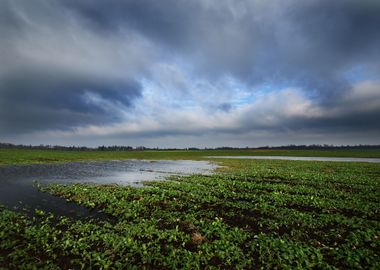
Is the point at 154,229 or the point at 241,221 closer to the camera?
the point at 154,229

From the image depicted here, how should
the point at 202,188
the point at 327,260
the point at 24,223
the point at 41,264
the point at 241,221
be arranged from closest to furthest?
the point at 41,264
the point at 327,260
the point at 24,223
the point at 241,221
the point at 202,188

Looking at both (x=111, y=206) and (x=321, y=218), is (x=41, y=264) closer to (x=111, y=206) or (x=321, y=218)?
(x=111, y=206)

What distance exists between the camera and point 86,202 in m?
14.8

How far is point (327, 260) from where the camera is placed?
25.1 feet

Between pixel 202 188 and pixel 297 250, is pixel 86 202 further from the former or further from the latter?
pixel 297 250

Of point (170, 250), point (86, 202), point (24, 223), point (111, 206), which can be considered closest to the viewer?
point (170, 250)

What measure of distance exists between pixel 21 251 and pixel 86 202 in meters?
7.05

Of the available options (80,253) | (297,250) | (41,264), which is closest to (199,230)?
(297,250)

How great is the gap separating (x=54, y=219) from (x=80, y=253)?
5.29 m

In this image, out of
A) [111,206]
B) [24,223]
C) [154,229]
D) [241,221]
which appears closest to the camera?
[154,229]

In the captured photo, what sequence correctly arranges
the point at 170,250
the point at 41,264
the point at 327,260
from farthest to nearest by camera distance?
the point at 170,250, the point at 327,260, the point at 41,264

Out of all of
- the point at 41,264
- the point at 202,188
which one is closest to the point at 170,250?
the point at 41,264

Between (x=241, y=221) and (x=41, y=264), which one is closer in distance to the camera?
(x=41, y=264)

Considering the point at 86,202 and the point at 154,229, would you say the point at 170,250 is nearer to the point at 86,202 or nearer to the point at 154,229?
the point at 154,229
